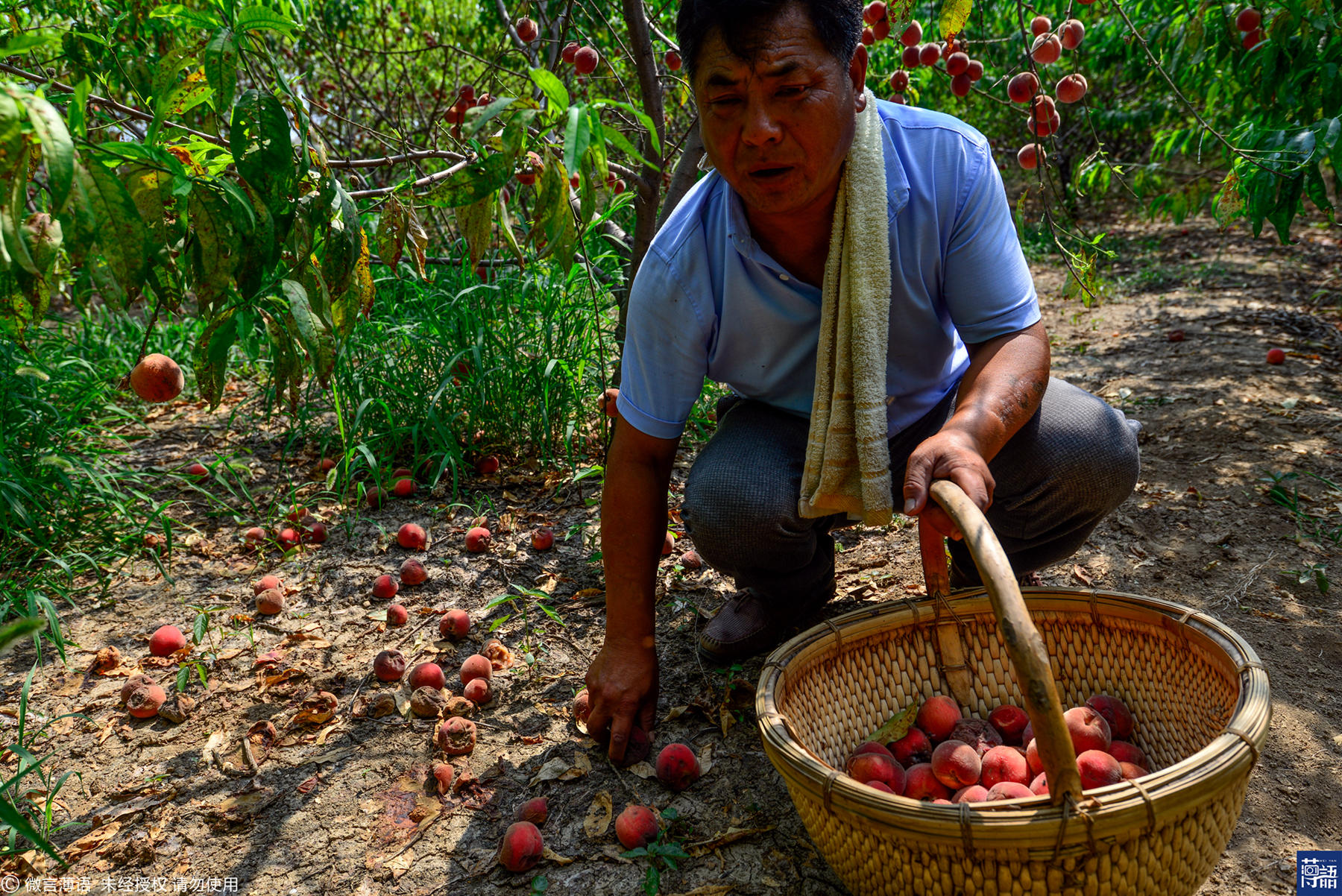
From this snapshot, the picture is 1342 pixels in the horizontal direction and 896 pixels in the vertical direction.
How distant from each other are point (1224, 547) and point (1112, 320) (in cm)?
301

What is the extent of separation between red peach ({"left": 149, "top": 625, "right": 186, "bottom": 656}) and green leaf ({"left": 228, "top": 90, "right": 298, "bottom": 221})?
1400 mm

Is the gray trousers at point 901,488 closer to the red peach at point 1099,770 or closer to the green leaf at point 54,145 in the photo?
the red peach at point 1099,770

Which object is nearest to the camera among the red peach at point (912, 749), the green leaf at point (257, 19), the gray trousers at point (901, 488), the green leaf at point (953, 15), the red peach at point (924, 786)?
the green leaf at point (257, 19)

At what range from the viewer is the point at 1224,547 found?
8.22 feet

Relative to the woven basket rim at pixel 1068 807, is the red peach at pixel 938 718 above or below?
below

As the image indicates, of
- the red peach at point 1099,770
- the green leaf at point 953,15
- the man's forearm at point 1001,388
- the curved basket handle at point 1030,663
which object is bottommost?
the red peach at point 1099,770

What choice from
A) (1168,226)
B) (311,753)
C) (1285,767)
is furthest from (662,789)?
(1168,226)

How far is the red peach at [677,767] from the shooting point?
1.75 meters

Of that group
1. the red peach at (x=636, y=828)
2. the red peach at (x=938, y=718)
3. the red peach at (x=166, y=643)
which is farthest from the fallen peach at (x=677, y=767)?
the red peach at (x=166, y=643)

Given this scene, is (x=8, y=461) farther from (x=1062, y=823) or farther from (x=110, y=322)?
(x=1062, y=823)

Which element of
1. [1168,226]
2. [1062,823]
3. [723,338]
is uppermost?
[723,338]

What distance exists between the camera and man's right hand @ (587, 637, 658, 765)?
180 centimetres

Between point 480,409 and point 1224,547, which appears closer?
point 1224,547

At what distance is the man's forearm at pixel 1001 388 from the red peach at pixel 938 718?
483 millimetres
